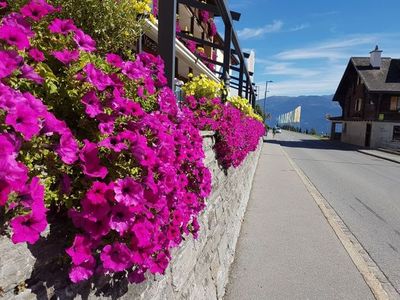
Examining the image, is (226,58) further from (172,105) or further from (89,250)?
(89,250)

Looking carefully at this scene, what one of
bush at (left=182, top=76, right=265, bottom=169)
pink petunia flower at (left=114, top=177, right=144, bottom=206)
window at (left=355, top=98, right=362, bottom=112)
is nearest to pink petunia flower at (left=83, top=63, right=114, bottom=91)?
pink petunia flower at (left=114, top=177, right=144, bottom=206)

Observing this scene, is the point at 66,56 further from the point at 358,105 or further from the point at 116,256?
the point at 358,105

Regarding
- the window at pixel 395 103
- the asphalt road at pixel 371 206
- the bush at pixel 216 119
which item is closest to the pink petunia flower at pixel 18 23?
the bush at pixel 216 119

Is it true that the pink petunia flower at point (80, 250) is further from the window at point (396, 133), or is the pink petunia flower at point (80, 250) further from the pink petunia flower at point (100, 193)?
the window at point (396, 133)

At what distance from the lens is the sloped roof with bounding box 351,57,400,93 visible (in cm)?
4209

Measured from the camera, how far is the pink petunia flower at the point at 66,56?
178 cm

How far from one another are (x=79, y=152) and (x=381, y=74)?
4852 centimetres

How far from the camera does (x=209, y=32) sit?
24.2 m

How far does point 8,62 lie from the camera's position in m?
1.40

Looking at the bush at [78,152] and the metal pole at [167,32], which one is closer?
the bush at [78,152]

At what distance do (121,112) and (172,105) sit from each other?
100 centimetres

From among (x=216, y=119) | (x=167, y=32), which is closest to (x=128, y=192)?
(x=167, y=32)

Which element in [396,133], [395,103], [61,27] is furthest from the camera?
[395,103]

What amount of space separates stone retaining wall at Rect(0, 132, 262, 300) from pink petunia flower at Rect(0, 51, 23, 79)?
1.76 ft
